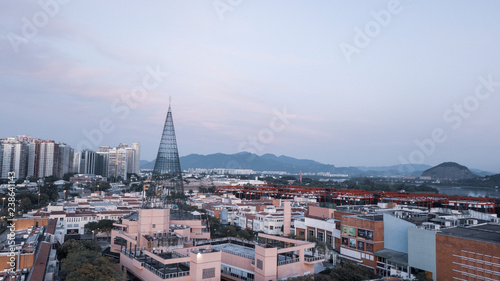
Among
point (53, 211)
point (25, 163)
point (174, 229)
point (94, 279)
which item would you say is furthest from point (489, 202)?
point (25, 163)

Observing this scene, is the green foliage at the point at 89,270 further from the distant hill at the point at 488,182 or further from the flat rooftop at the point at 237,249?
the distant hill at the point at 488,182

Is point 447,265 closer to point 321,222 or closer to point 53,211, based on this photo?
point 321,222

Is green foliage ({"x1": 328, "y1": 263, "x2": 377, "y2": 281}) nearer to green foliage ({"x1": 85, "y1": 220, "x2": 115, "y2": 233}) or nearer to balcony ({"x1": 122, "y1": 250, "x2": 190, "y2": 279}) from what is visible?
balcony ({"x1": 122, "y1": 250, "x2": 190, "y2": 279})

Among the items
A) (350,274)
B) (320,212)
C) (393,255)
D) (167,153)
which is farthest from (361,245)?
(167,153)

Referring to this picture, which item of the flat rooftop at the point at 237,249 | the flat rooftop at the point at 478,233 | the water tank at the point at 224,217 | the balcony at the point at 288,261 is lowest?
the water tank at the point at 224,217

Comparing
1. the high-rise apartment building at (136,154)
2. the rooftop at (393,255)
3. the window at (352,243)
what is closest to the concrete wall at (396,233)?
the rooftop at (393,255)
